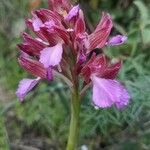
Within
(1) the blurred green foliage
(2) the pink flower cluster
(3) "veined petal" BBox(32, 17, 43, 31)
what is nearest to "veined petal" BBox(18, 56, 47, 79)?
(2) the pink flower cluster

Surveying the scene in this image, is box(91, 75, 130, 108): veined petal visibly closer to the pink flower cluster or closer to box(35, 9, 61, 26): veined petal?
the pink flower cluster

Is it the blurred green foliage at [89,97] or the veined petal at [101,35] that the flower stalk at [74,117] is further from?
the blurred green foliage at [89,97]

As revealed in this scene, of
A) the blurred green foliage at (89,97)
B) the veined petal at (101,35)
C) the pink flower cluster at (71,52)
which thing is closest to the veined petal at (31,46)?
the pink flower cluster at (71,52)

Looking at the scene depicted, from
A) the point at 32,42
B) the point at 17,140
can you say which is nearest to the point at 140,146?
the point at 17,140

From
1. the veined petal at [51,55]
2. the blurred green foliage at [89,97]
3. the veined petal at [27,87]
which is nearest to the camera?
the veined petal at [51,55]

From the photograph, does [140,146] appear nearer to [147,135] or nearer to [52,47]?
[147,135]

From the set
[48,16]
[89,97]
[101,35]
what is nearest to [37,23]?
[48,16]
